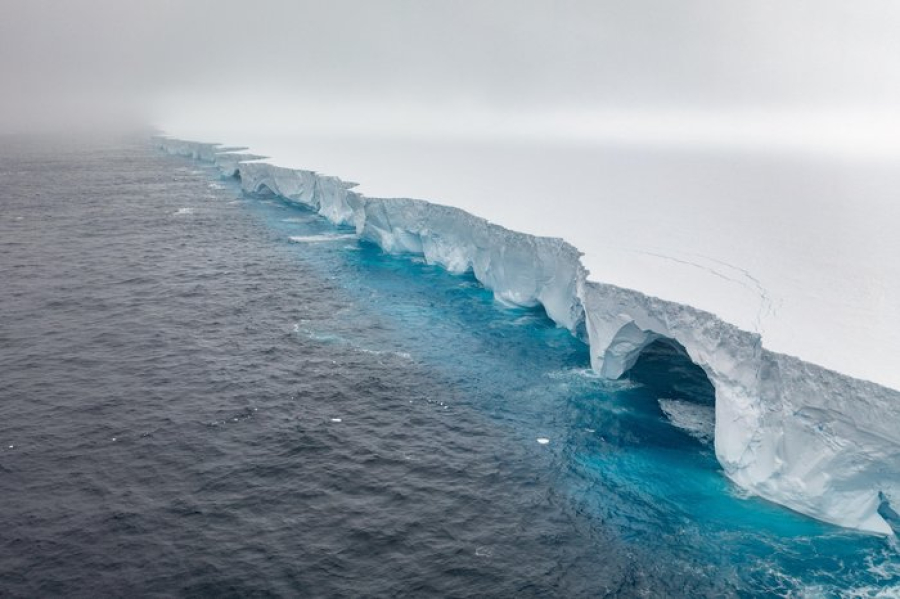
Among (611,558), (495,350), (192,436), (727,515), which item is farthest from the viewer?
(495,350)

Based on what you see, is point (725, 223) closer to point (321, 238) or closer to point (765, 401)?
point (765, 401)

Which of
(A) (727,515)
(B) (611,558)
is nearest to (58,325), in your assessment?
(B) (611,558)

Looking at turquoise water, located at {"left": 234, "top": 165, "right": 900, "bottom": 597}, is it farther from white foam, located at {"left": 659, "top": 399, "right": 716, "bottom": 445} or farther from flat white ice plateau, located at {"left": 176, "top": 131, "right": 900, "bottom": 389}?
flat white ice plateau, located at {"left": 176, "top": 131, "right": 900, "bottom": 389}

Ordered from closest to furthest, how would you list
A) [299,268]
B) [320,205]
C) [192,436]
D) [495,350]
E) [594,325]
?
[192,436], [594,325], [495,350], [299,268], [320,205]

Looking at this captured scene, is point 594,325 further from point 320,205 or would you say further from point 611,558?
point 320,205

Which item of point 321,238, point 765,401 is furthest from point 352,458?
point 321,238

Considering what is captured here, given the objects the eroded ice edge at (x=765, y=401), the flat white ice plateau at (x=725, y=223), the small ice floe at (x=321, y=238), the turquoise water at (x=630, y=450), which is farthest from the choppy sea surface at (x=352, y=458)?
the small ice floe at (x=321, y=238)
